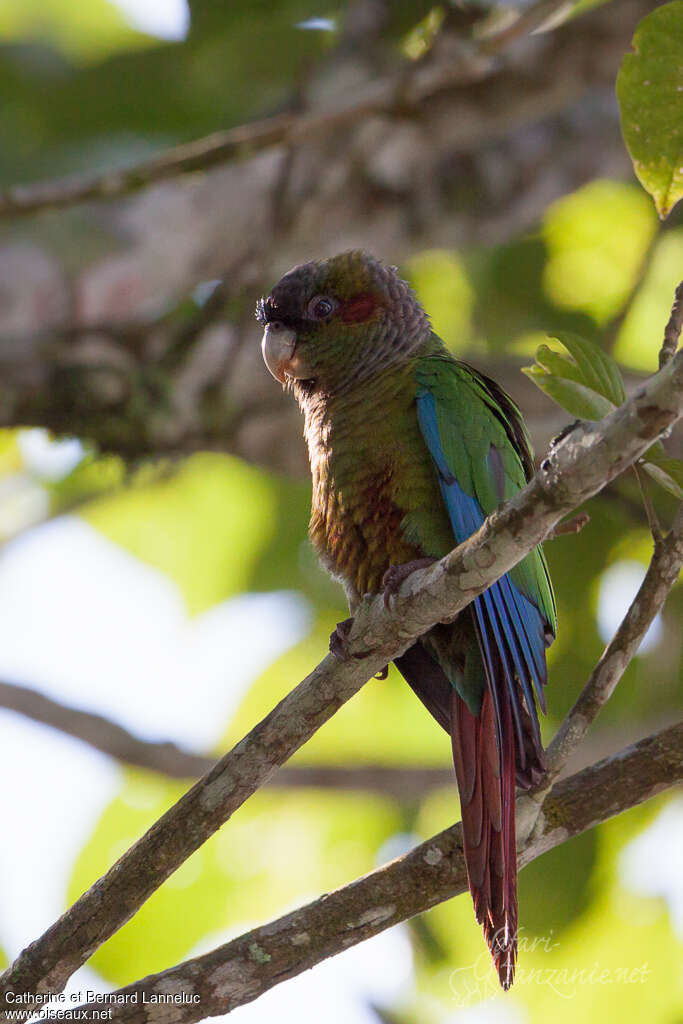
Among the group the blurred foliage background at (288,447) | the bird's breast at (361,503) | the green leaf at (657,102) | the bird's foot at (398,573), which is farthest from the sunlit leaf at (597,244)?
the green leaf at (657,102)

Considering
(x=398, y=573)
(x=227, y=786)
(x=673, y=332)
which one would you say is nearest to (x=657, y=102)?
(x=673, y=332)

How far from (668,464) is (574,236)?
4.85 meters

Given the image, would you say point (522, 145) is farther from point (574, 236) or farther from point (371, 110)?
point (371, 110)

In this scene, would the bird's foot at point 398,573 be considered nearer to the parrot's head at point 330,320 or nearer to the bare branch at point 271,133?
the parrot's head at point 330,320

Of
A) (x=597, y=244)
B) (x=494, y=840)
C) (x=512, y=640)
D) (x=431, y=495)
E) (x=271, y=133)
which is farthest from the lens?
(x=597, y=244)

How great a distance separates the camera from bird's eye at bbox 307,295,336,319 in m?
3.94

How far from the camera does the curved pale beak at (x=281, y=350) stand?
391cm

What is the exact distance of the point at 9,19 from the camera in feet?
19.4

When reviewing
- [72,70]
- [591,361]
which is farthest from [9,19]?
[591,361]

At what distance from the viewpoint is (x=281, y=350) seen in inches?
154

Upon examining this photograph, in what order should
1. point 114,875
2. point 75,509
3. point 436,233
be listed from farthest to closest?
point 75,509 < point 436,233 < point 114,875

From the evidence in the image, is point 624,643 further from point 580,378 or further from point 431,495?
point 431,495

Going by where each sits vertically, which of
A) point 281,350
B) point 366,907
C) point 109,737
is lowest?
point 366,907

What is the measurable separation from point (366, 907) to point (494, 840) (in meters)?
0.36
